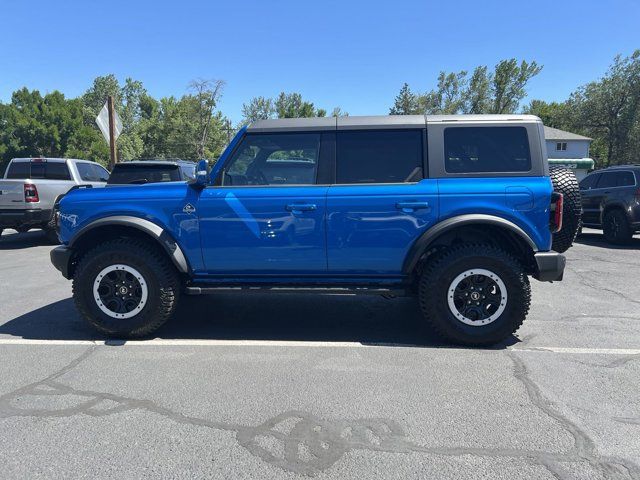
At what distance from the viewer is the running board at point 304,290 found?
13.8 feet

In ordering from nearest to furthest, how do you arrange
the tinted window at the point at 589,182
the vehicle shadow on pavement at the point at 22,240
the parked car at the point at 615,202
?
Answer: the parked car at the point at 615,202
the vehicle shadow on pavement at the point at 22,240
the tinted window at the point at 589,182

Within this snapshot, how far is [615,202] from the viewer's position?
1036cm

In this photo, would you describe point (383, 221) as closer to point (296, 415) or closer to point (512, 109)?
point (296, 415)

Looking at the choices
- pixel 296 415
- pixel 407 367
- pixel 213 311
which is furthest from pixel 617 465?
pixel 213 311

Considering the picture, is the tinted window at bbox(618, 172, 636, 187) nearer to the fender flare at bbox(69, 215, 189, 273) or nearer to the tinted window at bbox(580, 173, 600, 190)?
the tinted window at bbox(580, 173, 600, 190)

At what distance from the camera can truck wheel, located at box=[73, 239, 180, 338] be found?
430 centimetres

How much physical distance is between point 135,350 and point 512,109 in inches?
2711

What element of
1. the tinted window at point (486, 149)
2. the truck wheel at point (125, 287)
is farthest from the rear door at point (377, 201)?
the truck wheel at point (125, 287)

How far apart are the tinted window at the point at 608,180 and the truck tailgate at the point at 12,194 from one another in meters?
13.3

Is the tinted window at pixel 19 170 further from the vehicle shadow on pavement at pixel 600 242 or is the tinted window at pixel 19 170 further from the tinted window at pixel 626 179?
the tinted window at pixel 626 179

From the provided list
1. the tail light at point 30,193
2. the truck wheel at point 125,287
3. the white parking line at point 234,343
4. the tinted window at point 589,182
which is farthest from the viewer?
the tinted window at point 589,182

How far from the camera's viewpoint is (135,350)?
4180mm

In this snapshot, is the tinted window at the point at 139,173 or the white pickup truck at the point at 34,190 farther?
the white pickup truck at the point at 34,190

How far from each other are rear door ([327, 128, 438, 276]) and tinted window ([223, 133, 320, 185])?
308 mm
